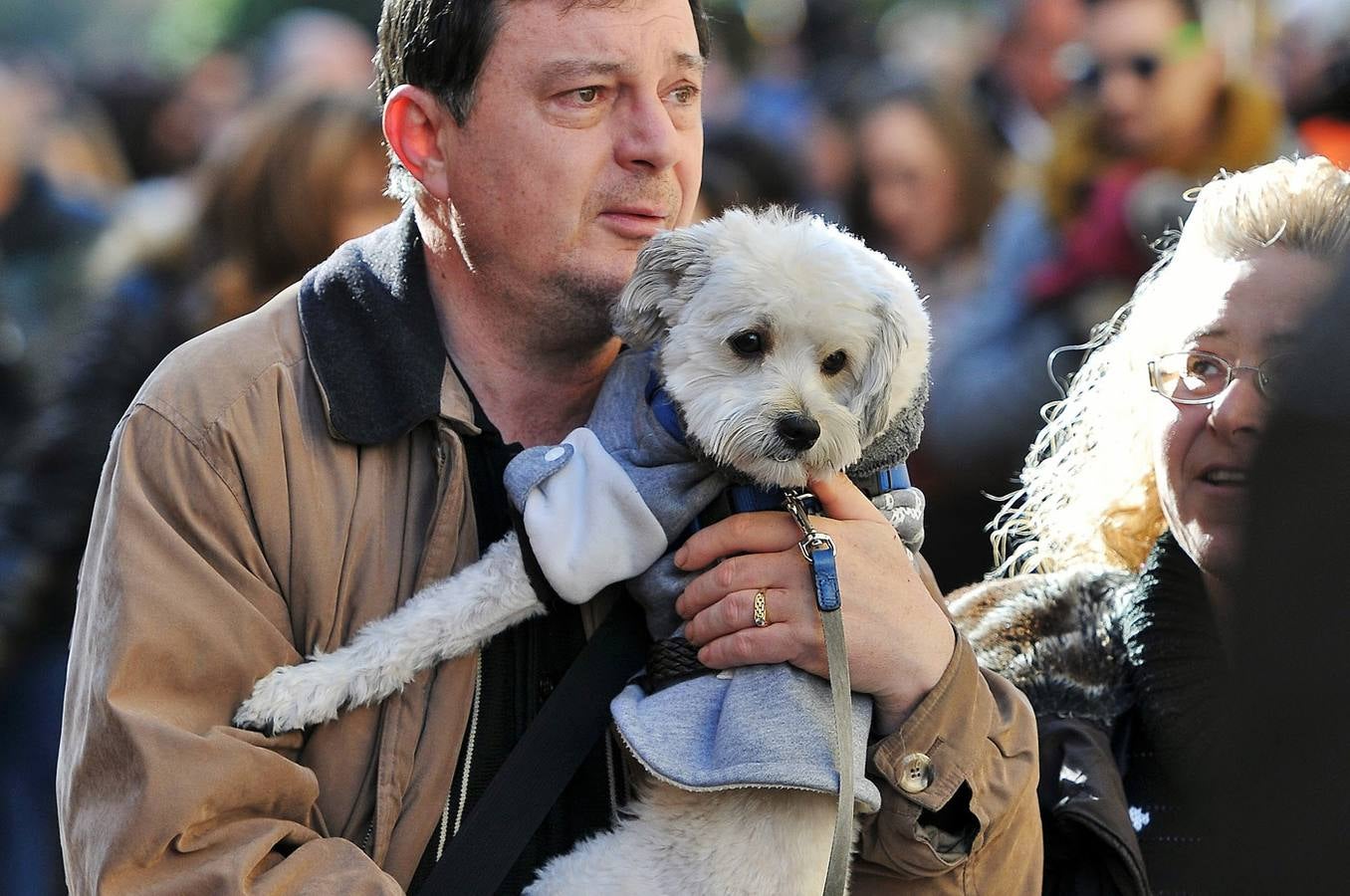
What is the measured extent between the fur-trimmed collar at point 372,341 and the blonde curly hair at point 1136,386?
1.51 meters

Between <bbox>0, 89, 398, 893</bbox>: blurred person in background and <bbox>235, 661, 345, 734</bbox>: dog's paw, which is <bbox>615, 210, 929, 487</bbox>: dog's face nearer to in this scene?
<bbox>235, 661, 345, 734</bbox>: dog's paw

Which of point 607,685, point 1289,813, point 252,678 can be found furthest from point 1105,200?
point 1289,813

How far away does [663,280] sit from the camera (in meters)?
2.49

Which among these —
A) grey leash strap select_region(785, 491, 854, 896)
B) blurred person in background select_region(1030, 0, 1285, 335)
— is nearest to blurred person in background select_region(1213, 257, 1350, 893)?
grey leash strap select_region(785, 491, 854, 896)

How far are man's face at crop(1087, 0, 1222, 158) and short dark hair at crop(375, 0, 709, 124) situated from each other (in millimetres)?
2461

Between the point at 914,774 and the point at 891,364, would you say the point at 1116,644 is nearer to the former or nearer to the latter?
the point at 914,774

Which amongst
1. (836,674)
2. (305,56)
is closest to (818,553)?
(836,674)

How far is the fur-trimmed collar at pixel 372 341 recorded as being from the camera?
8.11 ft

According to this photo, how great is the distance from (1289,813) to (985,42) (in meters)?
4.19

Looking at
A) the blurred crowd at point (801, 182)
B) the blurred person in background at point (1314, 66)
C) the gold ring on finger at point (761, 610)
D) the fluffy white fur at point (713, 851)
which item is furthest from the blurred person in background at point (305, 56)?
the fluffy white fur at point (713, 851)

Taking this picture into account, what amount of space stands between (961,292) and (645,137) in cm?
256

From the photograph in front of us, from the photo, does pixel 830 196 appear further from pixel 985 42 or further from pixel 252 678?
pixel 252 678

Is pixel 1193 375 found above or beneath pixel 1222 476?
above

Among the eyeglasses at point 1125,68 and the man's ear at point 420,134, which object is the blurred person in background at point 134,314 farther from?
the eyeglasses at point 1125,68
